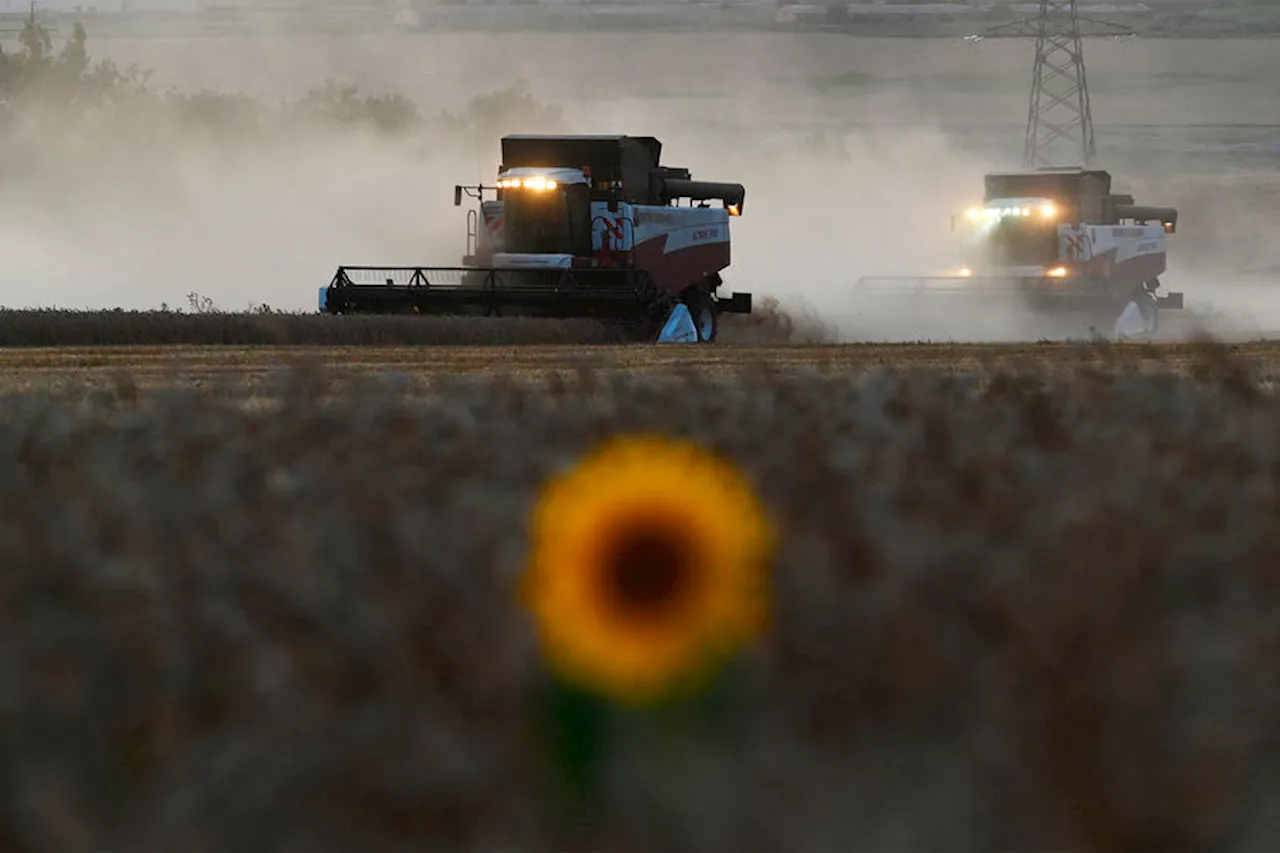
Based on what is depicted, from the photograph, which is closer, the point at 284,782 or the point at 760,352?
the point at 284,782

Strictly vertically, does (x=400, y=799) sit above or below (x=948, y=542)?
below

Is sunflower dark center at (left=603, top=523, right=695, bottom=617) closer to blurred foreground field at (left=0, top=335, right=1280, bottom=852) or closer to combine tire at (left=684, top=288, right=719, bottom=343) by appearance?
blurred foreground field at (left=0, top=335, right=1280, bottom=852)

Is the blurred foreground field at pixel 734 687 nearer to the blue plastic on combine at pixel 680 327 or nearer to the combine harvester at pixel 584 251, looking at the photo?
the combine harvester at pixel 584 251

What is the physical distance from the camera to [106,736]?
82.6 inches

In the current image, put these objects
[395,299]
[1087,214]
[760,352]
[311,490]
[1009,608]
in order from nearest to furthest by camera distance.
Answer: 1. [1009,608]
2. [311,490]
3. [760,352]
4. [395,299]
5. [1087,214]

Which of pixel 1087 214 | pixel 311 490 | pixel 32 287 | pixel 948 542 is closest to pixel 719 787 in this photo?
pixel 948 542

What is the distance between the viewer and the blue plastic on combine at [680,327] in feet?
90.4

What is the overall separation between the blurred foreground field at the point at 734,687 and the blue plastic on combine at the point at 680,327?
23771 mm

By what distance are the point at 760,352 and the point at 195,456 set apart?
37.8 ft

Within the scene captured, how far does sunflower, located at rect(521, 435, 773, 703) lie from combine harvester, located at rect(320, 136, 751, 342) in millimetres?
22788

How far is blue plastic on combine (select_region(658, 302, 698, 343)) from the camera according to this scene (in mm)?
27547

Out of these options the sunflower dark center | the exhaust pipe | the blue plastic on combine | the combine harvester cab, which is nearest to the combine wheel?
the combine harvester cab

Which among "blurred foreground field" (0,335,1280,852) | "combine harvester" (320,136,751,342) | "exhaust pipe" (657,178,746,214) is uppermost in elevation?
"exhaust pipe" (657,178,746,214)

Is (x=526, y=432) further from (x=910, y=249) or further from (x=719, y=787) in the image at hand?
(x=910, y=249)
